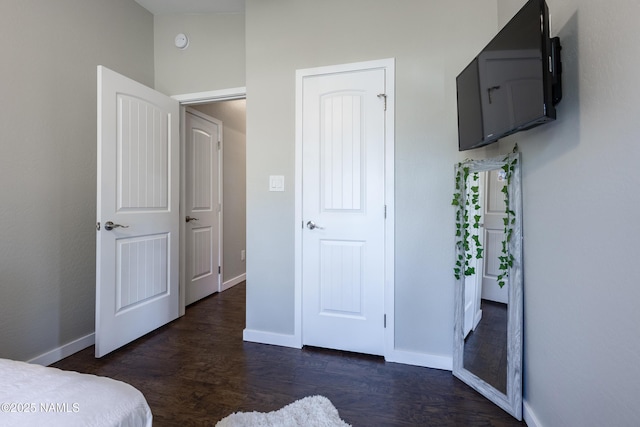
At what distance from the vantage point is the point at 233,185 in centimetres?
407

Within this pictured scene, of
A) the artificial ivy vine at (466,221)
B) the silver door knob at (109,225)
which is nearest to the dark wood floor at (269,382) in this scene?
the artificial ivy vine at (466,221)

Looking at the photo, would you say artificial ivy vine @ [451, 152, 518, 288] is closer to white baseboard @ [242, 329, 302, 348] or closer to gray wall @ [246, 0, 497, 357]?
gray wall @ [246, 0, 497, 357]

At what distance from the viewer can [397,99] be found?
6.85ft

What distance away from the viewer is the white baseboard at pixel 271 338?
2.33 metres

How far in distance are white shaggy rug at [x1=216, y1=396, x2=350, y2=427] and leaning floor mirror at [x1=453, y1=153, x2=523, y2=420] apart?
88 centimetres

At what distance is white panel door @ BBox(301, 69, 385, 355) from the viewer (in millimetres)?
2139

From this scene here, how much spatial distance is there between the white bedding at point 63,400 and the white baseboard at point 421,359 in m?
1.73

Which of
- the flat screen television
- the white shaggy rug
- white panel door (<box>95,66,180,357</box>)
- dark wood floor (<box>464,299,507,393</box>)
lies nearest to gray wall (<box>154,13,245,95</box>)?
white panel door (<box>95,66,180,357</box>)

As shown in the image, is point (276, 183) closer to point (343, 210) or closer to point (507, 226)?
point (343, 210)

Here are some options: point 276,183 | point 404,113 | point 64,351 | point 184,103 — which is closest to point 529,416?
point 404,113

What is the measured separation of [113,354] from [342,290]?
1.72 m

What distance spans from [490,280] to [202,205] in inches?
116

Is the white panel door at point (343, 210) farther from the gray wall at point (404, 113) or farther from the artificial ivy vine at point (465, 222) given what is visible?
the artificial ivy vine at point (465, 222)

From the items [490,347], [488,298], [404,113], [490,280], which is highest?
[404,113]
